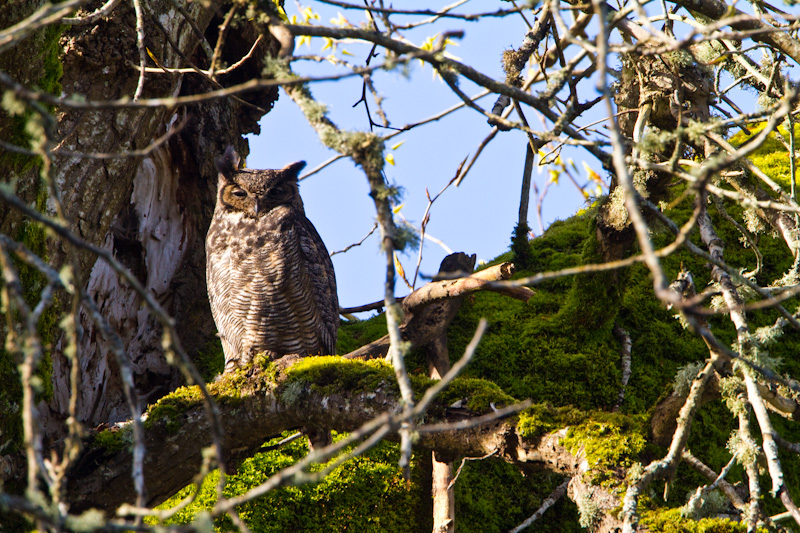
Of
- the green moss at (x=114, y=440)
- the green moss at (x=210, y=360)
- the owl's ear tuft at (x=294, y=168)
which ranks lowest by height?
the green moss at (x=114, y=440)

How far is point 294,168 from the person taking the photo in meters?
4.06

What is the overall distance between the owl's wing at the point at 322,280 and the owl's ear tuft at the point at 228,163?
55 centimetres

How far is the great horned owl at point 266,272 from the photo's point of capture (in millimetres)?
3682

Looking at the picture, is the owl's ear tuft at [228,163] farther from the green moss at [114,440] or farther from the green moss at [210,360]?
the green moss at [114,440]

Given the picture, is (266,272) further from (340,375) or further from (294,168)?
(340,375)

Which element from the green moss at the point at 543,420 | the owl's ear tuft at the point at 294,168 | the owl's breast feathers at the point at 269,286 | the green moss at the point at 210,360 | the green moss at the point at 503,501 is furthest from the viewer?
the green moss at the point at 210,360

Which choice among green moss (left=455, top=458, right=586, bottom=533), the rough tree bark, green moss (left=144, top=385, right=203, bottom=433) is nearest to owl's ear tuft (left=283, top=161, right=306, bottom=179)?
the rough tree bark

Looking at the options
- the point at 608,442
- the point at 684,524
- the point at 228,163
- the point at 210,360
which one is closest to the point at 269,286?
the point at 228,163

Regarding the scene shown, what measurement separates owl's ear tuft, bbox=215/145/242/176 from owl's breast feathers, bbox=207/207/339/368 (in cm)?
33

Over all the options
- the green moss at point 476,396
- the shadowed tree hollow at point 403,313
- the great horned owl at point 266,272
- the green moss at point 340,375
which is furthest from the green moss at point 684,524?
the great horned owl at point 266,272

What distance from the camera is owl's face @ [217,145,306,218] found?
3852 millimetres

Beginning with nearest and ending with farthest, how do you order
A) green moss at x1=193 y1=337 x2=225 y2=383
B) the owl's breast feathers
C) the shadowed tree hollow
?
the shadowed tree hollow
the owl's breast feathers
green moss at x1=193 y1=337 x2=225 y2=383

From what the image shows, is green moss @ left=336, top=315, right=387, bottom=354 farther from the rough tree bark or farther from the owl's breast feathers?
the rough tree bark

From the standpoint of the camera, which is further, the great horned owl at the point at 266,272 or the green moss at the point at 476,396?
the great horned owl at the point at 266,272
